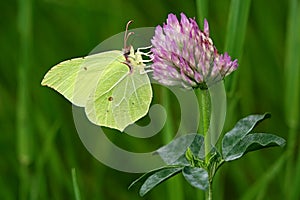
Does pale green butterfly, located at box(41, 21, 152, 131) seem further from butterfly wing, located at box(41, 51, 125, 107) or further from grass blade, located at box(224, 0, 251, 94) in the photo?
grass blade, located at box(224, 0, 251, 94)

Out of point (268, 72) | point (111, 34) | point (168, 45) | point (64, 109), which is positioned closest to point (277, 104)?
point (268, 72)

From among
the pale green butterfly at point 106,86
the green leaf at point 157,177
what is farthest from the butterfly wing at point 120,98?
the green leaf at point 157,177

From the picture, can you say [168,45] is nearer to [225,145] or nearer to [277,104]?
[225,145]

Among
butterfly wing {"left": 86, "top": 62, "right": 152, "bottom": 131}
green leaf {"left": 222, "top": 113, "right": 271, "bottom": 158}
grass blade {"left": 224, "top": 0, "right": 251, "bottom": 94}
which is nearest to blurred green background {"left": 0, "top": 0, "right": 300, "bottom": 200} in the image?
grass blade {"left": 224, "top": 0, "right": 251, "bottom": 94}

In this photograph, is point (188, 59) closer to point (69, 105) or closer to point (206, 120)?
point (206, 120)

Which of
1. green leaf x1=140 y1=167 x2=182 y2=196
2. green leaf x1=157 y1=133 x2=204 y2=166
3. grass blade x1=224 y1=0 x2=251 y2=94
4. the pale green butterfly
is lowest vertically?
green leaf x1=140 y1=167 x2=182 y2=196

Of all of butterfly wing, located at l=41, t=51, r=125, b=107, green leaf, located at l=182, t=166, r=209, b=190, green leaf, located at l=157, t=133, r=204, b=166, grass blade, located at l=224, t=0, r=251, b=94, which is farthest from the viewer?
grass blade, located at l=224, t=0, r=251, b=94

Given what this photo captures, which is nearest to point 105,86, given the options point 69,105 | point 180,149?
point 180,149

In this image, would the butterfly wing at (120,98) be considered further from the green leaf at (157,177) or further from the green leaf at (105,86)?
the green leaf at (157,177)
